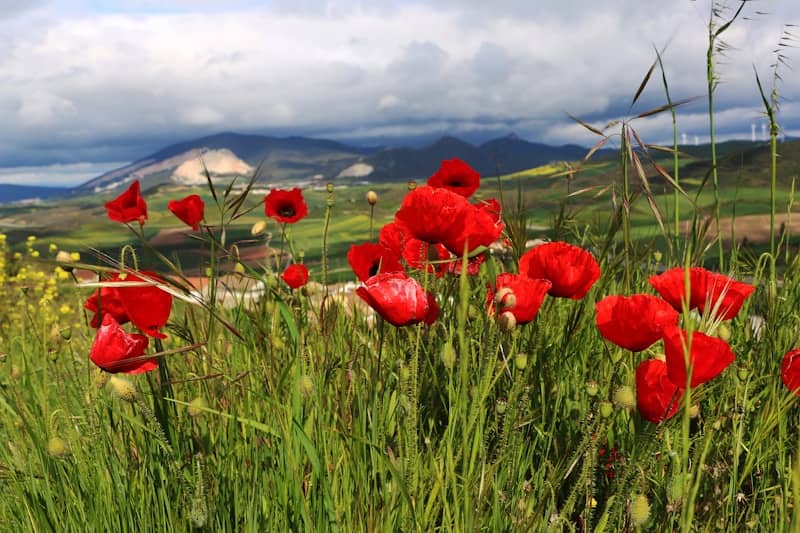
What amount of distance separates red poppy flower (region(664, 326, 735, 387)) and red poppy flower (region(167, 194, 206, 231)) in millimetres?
1722

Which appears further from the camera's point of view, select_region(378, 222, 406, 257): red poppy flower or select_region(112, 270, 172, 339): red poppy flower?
select_region(378, 222, 406, 257): red poppy flower

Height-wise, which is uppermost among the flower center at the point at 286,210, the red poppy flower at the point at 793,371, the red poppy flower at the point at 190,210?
the red poppy flower at the point at 190,210

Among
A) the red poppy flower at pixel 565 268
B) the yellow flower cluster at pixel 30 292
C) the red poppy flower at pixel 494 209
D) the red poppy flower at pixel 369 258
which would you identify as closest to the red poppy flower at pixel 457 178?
the red poppy flower at pixel 494 209

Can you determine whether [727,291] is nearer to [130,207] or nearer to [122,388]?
[122,388]

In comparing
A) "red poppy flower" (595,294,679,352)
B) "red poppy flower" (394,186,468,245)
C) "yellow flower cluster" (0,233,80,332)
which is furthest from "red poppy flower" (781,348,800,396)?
"yellow flower cluster" (0,233,80,332)

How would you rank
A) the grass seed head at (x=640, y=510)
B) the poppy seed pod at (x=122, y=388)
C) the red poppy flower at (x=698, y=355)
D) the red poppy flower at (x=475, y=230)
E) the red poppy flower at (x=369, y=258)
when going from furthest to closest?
the red poppy flower at (x=369, y=258)
the red poppy flower at (x=475, y=230)
the poppy seed pod at (x=122, y=388)
the grass seed head at (x=640, y=510)
the red poppy flower at (x=698, y=355)

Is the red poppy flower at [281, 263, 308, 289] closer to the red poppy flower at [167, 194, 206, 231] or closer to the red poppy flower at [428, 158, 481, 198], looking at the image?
the red poppy flower at [167, 194, 206, 231]

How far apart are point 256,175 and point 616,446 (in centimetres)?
136

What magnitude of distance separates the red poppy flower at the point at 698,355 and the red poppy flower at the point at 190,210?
1.72 metres

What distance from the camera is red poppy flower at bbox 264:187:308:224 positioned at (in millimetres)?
3135

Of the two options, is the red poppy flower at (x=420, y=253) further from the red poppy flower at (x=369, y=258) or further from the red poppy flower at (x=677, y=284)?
the red poppy flower at (x=677, y=284)

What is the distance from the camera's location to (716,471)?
5.31 feet

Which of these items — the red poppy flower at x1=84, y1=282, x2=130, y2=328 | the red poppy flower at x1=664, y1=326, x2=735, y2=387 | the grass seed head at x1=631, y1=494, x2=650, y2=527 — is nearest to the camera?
the red poppy flower at x1=664, y1=326, x2=735, y2=387

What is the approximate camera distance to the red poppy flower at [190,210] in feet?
7.84
